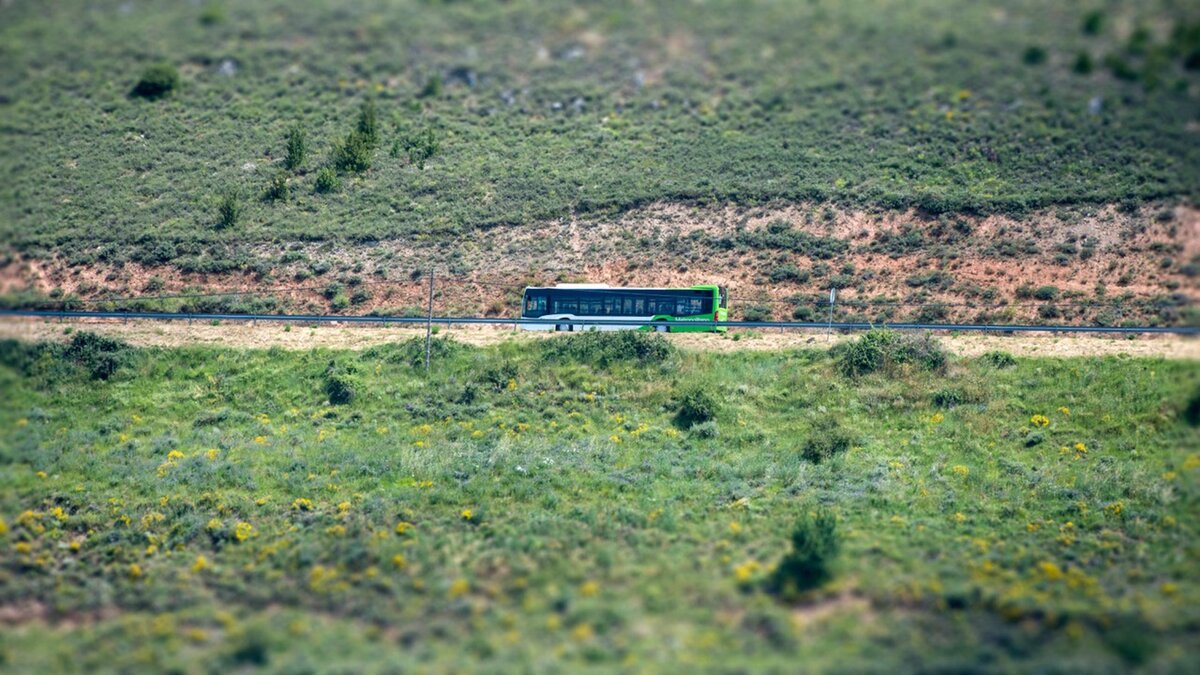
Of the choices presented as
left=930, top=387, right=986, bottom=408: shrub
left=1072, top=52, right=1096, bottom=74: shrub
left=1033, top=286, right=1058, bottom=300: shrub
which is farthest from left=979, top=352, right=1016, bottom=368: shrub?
left=1072, top=52, right=1096, bottom=74: shrub

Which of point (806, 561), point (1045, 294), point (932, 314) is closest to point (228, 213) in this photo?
point (932, 314)

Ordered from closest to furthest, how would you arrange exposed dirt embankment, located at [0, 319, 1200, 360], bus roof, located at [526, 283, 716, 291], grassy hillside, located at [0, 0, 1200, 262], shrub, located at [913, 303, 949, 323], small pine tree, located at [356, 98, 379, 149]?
exposed dirt embankment, located at [0, 319, 1200, 360]
bus roof, located at [526, 283, 716, 291]
shrub, located at [913, 303, 949, 323]
grassy hillside, located at [0, 0, 1200, 262]
small pine tree, located at [356, 98, 379, 149]

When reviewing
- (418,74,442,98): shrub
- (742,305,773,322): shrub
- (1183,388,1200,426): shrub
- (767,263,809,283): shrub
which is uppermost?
(418,74,442,98): shrub

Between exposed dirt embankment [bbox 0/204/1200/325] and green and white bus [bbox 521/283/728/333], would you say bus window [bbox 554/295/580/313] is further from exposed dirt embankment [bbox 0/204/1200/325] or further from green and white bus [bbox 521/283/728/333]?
exposed dirt embankment [bbox 0/204/1200/325]

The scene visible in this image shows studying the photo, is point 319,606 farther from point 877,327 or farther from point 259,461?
point 877,327

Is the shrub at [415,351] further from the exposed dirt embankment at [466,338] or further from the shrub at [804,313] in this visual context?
the shrub at [804,313]

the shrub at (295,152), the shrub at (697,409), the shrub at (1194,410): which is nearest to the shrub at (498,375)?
the shrub at (697,409)
